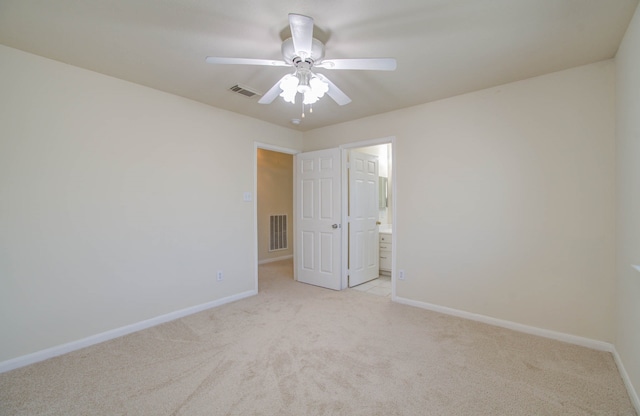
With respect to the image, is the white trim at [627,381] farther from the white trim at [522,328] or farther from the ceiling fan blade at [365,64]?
the ceiling fan blade at [365,64]

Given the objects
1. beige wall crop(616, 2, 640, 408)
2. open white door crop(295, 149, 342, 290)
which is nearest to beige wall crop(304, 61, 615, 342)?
beige wall crop(616, 2, 640, 408)

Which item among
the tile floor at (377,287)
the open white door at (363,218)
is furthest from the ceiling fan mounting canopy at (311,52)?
the tile floor at (377,287)

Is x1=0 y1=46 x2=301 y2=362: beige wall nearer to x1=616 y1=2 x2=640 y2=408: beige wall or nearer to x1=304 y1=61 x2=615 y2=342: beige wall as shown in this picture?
x1=304 y1=61 x2=615 y2=342: beige wall

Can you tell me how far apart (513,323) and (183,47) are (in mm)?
3777

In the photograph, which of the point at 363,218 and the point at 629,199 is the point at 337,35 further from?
the point at 363,218

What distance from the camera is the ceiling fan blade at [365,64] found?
1692mm

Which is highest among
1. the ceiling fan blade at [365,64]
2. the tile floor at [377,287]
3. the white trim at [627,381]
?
the ceiling fan blade at [365,64]

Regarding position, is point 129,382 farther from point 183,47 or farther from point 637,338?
point 637,338

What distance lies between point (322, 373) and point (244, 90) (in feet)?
8.68

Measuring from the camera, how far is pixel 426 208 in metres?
3.28

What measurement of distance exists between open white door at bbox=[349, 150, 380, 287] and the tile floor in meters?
0.08

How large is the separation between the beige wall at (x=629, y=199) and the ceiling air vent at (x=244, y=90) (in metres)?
2.85

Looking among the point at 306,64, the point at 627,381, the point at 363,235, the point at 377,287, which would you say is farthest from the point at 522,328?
the point at 306,64

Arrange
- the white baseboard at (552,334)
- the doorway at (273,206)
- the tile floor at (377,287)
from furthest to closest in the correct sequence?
1. the doorway at (273,206)
2. the tile floor at (377,287)
3. the white baseboard at (552,334)
